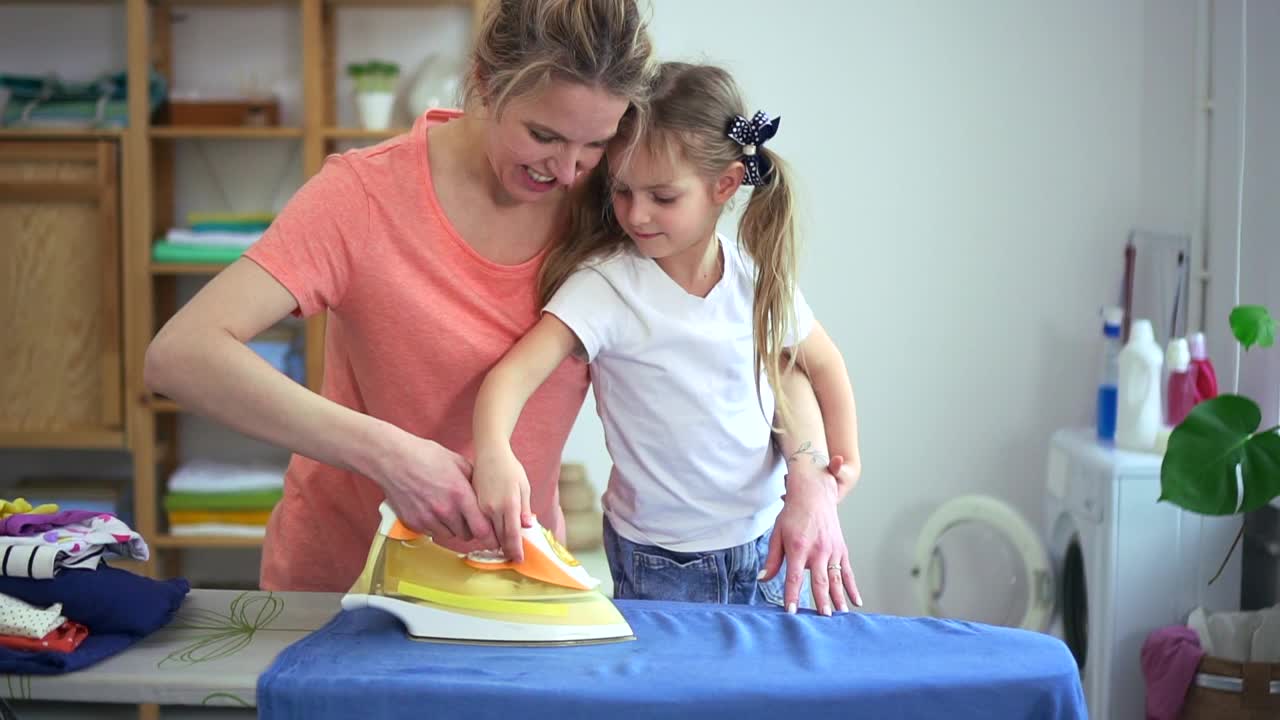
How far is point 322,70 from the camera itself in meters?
3.65

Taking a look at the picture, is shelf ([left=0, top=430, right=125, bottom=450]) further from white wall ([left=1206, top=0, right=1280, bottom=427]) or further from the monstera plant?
white wall ([left=1206, top=0, right=1280, bottom=427])

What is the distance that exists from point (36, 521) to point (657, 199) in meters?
0.89

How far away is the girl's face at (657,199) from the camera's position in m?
1.69

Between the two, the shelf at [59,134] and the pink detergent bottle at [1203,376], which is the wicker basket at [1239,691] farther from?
the shelf at [59,134]

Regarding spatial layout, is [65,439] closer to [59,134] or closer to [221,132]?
[59,134]

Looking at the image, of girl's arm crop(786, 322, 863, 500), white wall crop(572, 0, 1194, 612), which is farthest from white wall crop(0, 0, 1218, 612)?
girl's arm crop(786, 322, 863, 500)

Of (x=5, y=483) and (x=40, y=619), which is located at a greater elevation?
(x=40, y=619)

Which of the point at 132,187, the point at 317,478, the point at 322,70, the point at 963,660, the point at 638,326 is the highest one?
the point at 322,70

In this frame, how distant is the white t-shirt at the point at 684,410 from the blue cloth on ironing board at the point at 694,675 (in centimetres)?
30

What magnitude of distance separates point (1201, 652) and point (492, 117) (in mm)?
2138

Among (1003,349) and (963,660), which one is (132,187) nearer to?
(1003,349)

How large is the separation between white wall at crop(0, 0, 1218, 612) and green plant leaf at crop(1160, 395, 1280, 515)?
149 centimetres

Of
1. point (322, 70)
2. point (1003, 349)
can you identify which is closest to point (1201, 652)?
point (1003, 349)

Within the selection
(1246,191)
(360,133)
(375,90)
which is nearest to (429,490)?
(360,133)
